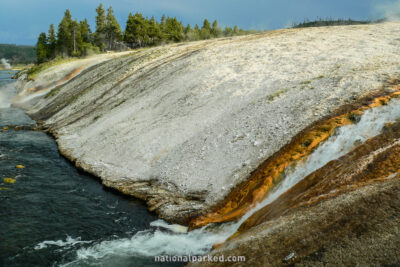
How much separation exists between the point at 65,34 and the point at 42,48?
10.8m

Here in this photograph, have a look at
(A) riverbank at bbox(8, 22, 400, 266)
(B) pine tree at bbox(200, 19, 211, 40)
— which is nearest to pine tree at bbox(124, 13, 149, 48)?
(B) pine tree at bbox(200, 19, 211, 40)

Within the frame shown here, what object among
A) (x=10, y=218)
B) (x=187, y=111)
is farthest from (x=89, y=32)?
(x=10, y=218)

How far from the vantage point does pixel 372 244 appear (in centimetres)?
677

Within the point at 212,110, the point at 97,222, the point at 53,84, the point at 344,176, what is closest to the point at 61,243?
the point at 97,222

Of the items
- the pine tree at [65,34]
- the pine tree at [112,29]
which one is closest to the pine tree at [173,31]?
the pine tree at [112,29]

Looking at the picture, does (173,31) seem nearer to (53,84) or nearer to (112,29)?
(112,29)

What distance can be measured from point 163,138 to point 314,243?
1285 cm

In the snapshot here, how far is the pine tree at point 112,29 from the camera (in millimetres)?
88000

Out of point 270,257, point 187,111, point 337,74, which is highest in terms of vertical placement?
point 337,74

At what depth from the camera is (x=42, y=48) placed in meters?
89.4

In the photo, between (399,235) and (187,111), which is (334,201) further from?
(187,111)

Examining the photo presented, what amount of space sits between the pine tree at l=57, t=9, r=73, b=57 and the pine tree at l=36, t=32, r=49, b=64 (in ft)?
16.5

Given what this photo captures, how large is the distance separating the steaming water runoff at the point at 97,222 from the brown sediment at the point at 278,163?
293 mm

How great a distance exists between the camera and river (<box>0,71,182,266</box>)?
10.6 meters
